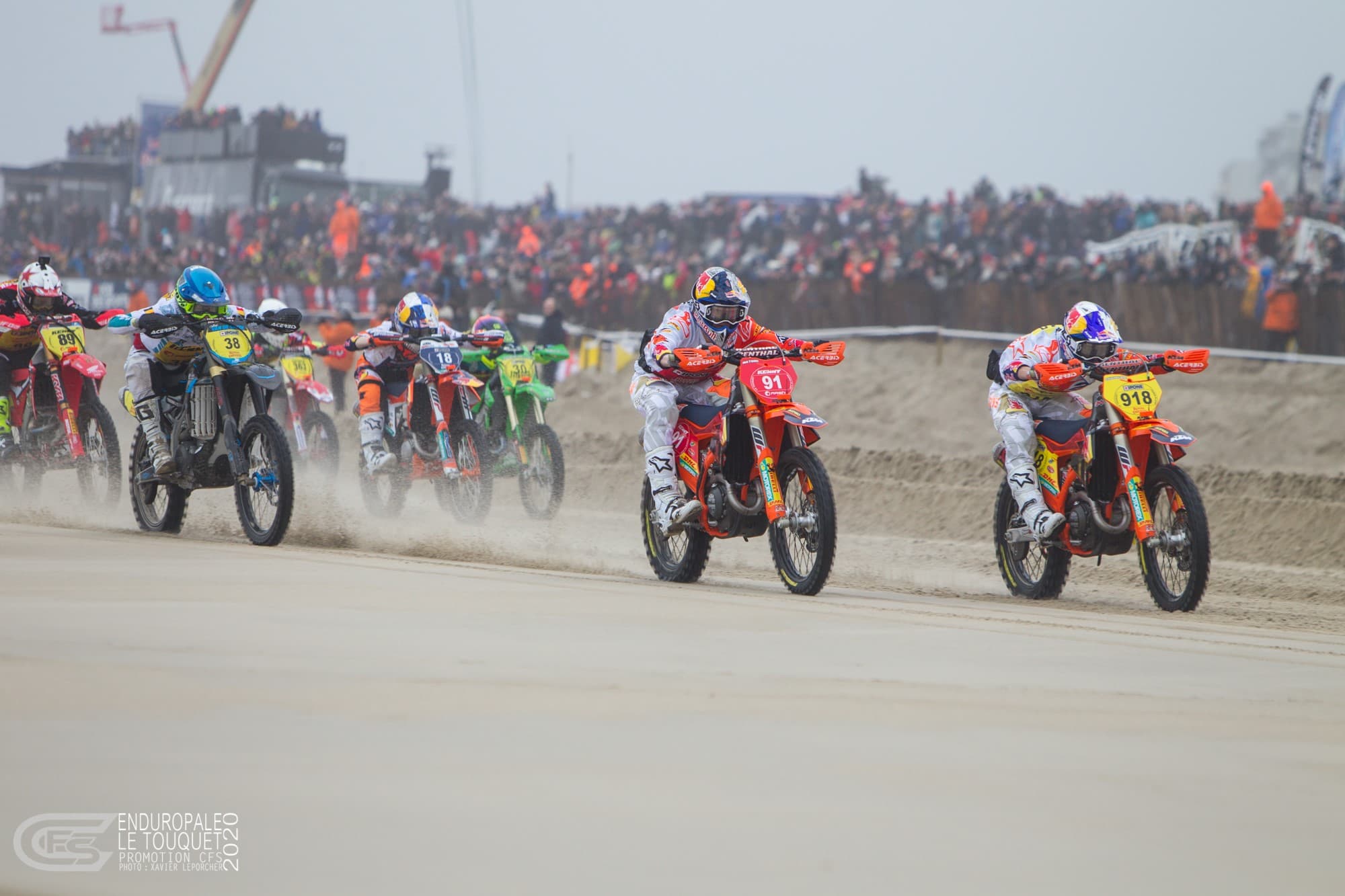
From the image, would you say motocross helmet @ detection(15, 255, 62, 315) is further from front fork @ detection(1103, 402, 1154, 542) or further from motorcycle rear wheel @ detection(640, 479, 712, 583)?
front fork @ detection(1103, 402, 1154, 542)

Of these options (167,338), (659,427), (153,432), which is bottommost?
(153,432)

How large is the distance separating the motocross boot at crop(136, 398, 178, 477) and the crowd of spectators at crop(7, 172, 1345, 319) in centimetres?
1546

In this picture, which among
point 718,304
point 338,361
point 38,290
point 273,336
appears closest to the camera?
point 718,304

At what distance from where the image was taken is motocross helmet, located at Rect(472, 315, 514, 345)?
13914 mm

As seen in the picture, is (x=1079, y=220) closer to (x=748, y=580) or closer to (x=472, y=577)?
(x=748, y=580)

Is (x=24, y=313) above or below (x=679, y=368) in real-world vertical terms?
above

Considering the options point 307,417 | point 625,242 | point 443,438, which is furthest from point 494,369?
point 625,242

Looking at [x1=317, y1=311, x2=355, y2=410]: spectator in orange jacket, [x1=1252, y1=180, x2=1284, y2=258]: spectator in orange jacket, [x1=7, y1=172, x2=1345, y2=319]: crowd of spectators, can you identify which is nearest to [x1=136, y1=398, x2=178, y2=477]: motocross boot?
[x1=317, y1=311, x2=355, y2=410]: spectator in orange jacket

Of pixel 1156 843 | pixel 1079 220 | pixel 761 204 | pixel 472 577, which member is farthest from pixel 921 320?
pixel 1156 843

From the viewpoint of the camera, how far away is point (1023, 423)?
9914mm

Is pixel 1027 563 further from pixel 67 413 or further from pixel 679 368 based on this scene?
pixel 67 413

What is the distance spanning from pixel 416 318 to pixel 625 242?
822 inches

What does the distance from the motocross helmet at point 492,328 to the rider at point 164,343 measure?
3198 millimetres

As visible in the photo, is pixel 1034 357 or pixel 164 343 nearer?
pixel 1034 357
